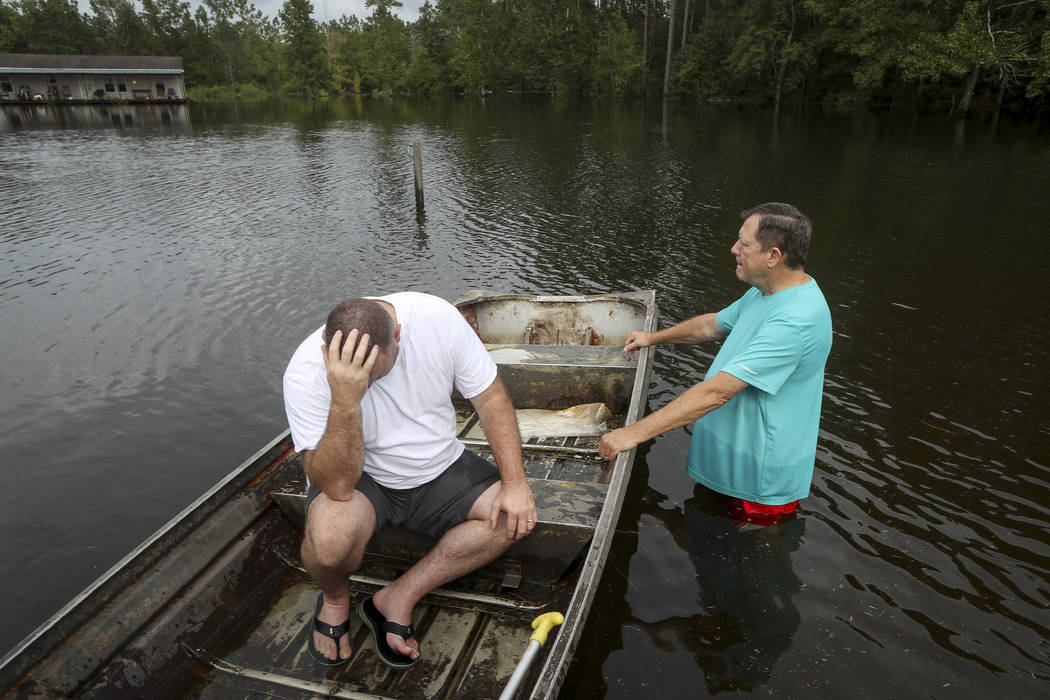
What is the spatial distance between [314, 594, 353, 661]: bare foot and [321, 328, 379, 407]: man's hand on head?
1.33 metres

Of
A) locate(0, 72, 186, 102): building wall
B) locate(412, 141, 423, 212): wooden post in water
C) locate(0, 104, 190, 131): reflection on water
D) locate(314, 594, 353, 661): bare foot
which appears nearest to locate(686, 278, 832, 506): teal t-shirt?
locate(314, 594, 353, 661): bare foot

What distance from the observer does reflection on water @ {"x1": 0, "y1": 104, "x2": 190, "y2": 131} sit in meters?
39.4

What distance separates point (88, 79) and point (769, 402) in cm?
7211

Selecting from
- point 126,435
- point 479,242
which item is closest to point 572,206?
point 479,242

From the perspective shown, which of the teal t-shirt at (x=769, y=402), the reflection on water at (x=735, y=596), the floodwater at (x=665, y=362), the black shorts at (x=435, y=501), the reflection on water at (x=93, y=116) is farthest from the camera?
the reflection on water at (x=93, y=116)

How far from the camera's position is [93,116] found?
46281mm

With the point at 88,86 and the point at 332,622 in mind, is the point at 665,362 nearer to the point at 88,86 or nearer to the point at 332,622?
the point at 332,622

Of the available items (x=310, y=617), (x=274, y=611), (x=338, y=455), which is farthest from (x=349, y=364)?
(x=274, y=611)

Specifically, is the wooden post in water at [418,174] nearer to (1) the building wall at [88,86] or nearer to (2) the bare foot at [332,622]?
(2) the bare foot at [332,622]

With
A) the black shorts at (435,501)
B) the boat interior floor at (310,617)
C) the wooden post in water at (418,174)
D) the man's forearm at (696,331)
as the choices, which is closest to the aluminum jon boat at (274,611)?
the boat interior floor at (310,617)

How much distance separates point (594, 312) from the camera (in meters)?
7.54

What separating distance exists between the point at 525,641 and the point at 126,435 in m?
5.95

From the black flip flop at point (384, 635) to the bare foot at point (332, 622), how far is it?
0.11m

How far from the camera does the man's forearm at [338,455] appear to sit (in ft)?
8.84
